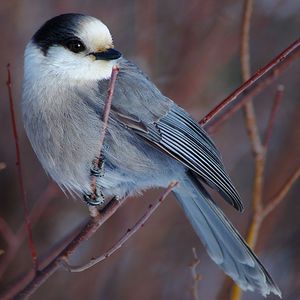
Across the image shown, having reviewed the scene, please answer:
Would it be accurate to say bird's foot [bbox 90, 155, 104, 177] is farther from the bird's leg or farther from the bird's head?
the bird's head

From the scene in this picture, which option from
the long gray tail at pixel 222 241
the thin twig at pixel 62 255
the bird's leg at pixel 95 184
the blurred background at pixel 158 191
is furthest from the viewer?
the blurred background at pixel 158 191

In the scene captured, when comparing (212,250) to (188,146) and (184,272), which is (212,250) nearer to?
(188,146)

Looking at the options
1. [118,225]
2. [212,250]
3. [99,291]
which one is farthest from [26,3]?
[212,250]

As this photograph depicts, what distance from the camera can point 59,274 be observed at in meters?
4.32

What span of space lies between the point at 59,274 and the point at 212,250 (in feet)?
4.87

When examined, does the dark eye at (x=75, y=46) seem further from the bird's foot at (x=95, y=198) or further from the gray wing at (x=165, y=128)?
the bird's foot at (x=95, y=198)

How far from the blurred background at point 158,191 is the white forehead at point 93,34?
1361mm

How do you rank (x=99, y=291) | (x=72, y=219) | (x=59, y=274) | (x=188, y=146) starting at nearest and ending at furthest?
1. (x=188, y=146)
2. (x=99, y=291)
3. (x=59, y=274)
4. (x=72, y=219)

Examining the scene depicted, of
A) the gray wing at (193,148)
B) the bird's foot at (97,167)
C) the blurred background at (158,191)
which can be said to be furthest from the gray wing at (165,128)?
the blurred background at (158,191)

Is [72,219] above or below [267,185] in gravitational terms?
below

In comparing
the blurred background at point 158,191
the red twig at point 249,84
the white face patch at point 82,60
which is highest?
the red twig at point 249,84

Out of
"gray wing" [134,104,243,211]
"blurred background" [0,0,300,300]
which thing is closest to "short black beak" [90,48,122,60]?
"gray wing" [134,104,243,211]

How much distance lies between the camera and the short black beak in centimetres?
282

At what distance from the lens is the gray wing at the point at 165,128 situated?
3010 millimetres
